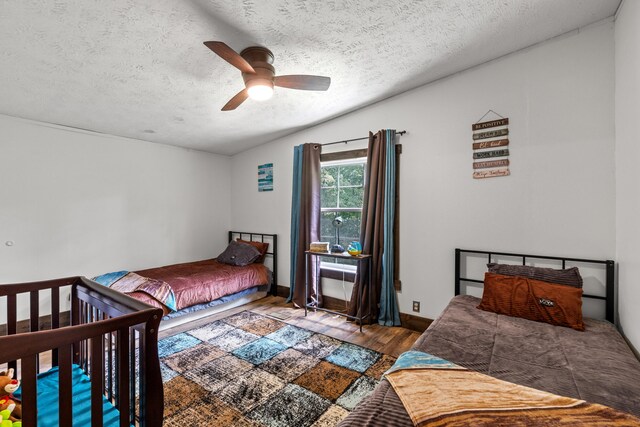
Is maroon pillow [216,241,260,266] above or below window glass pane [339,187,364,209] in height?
below

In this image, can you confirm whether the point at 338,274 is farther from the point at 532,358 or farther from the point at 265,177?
the point at 532,358

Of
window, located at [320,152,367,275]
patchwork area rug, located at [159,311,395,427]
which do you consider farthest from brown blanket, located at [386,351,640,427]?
window, located at [320,152,367,275]

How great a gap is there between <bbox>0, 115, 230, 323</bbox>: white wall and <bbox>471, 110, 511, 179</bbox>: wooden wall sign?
393cm

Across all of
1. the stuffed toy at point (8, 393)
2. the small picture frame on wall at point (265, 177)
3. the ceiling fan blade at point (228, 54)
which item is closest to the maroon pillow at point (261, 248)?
the small picture frame on wall at point (265, 177)

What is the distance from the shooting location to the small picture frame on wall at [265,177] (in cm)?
449

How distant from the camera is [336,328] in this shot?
10.6 feet

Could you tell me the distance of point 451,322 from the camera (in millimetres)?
2037

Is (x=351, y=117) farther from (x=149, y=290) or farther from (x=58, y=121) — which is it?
(x=58, y=121)

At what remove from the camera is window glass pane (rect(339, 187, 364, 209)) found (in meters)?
3.72

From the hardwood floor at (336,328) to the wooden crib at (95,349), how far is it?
1.57 m

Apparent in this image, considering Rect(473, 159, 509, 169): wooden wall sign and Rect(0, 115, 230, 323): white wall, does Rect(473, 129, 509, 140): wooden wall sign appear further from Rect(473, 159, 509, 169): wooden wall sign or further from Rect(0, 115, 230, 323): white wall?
Rect(0, 115, 230, 323): white wall

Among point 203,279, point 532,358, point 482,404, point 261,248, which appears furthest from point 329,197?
point 482,404

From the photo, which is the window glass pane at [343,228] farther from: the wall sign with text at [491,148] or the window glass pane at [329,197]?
the wall sign with text at [491,148]

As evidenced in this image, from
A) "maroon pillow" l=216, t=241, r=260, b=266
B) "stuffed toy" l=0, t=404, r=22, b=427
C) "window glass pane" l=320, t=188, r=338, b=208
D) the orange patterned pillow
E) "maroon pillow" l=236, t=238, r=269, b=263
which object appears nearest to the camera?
"stuffed toy" l=0, t=404, r=22, b=427
